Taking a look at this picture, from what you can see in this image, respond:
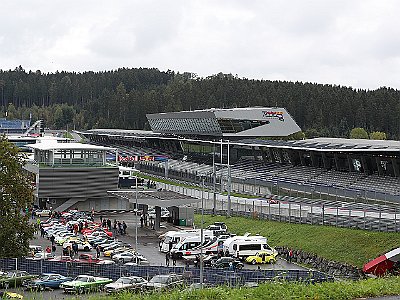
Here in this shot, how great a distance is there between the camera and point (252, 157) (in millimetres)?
89500

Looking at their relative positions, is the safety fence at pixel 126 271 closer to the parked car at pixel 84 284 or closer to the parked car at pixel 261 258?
the parked car at pixel 84 284

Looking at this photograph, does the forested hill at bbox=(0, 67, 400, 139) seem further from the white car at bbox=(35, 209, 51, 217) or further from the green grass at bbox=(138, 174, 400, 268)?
the green grass at bbox=(138, 174, 400, 268)

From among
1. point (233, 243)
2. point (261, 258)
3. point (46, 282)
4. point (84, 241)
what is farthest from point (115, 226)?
point (46, 282)

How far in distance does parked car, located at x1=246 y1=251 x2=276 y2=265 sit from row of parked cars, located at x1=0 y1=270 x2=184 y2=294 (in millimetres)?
11750

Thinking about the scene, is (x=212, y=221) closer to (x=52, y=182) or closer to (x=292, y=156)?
(x=52, y=182)

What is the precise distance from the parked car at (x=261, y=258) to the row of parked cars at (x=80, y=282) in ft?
38.5

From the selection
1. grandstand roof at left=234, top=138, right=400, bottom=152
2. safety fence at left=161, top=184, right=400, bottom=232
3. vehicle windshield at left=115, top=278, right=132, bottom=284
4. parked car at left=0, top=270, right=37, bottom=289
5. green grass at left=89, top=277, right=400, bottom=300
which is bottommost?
parked car at left=0, top=270, right=37, bottom=289

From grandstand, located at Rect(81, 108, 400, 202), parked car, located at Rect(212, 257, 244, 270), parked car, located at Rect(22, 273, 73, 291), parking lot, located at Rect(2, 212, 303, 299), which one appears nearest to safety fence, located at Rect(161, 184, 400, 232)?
grandstand, located at Rect(81, 108, 400, 202)

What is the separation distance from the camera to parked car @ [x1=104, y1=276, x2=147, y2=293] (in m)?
25.9

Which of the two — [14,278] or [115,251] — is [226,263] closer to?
[115,251]

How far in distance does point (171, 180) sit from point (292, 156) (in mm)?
13963

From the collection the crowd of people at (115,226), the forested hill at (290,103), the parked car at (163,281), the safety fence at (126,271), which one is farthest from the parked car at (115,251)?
the forested hill at (290,103)

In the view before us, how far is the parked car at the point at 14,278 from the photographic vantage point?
27.4 m

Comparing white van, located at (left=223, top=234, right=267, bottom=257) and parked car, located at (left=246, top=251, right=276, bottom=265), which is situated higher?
white van, located at (left=223, top=234, right=267, bottom=257)
